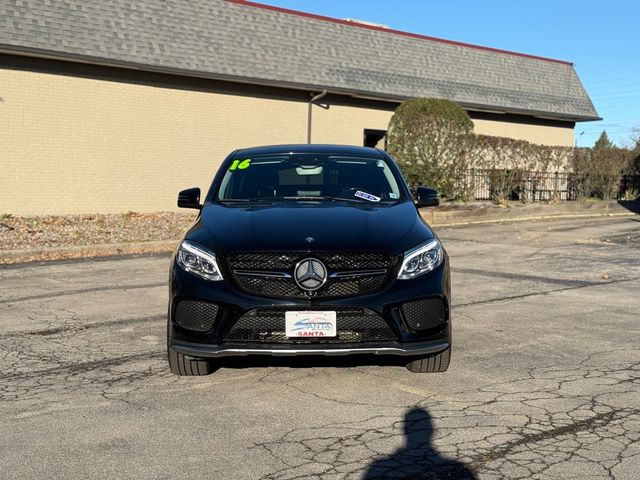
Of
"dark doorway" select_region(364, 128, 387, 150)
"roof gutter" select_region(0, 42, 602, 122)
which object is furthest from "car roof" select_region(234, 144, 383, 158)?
"dark doorway" select_region(364, 128, 387, 150)

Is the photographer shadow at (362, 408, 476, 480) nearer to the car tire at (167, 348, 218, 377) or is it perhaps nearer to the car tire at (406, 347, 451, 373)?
the car tire at (406, 347, 451, 373)

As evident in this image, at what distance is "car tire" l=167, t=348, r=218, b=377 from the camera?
18.7ft

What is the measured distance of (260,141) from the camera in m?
22.3

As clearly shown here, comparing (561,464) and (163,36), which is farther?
(163,36)

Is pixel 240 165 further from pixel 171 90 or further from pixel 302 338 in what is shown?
pixel 171 90

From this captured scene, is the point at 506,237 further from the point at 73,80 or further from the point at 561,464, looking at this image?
the point at 561,464

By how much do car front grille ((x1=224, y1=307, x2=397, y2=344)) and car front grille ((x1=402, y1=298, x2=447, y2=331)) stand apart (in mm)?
164

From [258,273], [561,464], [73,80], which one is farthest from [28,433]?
[73,80]

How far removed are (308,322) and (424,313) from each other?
781 mm

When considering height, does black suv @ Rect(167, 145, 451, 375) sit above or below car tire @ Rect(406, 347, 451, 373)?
above

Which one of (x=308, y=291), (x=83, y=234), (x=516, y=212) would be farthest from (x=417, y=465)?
(x=516, y=212)

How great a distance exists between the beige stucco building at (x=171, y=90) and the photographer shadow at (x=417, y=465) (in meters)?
15.5

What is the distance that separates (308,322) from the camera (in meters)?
5.18

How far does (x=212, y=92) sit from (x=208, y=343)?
16.7 m
